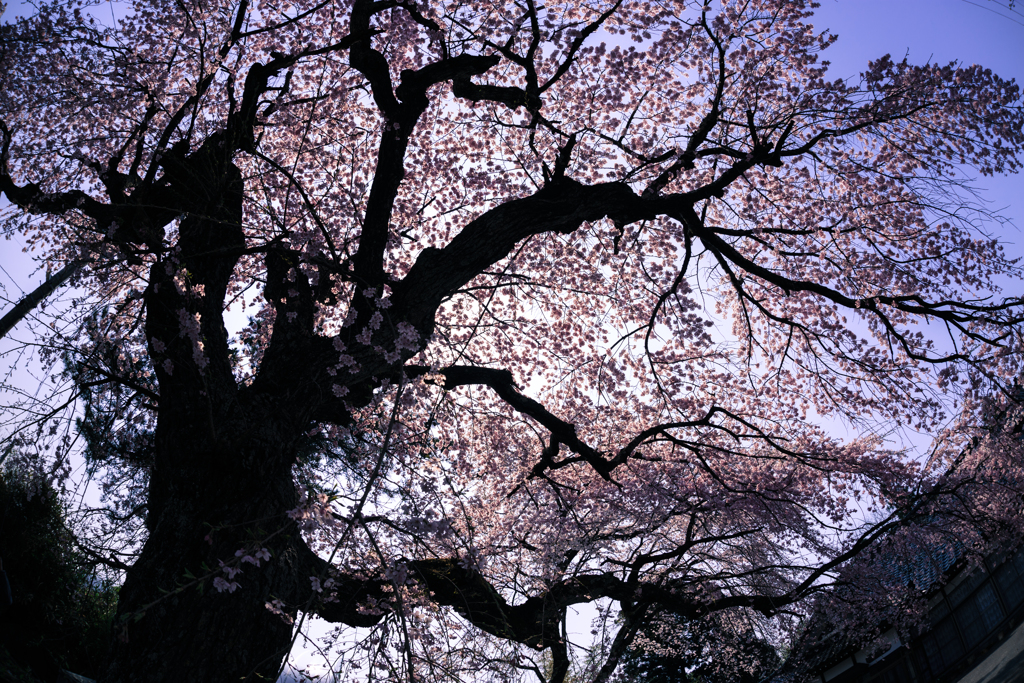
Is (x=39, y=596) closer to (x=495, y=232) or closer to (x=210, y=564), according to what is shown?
(x=210, y=564)

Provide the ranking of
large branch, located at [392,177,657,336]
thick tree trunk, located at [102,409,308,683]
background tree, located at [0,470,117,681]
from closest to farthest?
thick tree trunk, located at [102,409,308,683], large branch, located at [392,177,657,336], background tree, located at [0,470,117,681]

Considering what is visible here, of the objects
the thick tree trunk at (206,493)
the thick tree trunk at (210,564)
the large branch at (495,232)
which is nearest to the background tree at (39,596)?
the thick tree trunk at (206,493)

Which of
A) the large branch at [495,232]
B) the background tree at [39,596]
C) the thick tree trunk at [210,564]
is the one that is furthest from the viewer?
the background tree at [39,596]

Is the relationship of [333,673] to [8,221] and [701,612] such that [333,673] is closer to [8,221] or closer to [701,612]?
[8,221]

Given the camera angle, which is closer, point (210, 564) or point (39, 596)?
point (210, 564)

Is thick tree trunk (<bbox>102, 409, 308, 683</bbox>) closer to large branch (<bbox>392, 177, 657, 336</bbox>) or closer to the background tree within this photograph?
large branch (<bbox>392, 177, 657, 336</bbox>)

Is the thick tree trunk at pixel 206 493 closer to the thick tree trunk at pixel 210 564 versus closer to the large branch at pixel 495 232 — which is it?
the thick tree trunk at pixel 210 564

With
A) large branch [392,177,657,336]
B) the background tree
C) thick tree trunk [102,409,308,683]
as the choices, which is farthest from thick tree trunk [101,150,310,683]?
the background tree

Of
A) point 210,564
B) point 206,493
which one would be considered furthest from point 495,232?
point 210,564

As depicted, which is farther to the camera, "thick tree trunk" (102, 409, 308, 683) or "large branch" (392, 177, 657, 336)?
"large branch" (392, 177, 657, 336)

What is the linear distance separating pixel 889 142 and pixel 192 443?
783cm

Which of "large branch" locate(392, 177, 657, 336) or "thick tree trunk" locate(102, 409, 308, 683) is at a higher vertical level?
"large branch" locate(392, 177, 657, 336)

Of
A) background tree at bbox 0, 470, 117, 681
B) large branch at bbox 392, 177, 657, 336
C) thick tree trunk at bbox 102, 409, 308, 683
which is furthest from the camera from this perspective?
background tree at bbox 0, 470, 117, 681

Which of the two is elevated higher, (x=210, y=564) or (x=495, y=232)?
(x=495, y=232)
